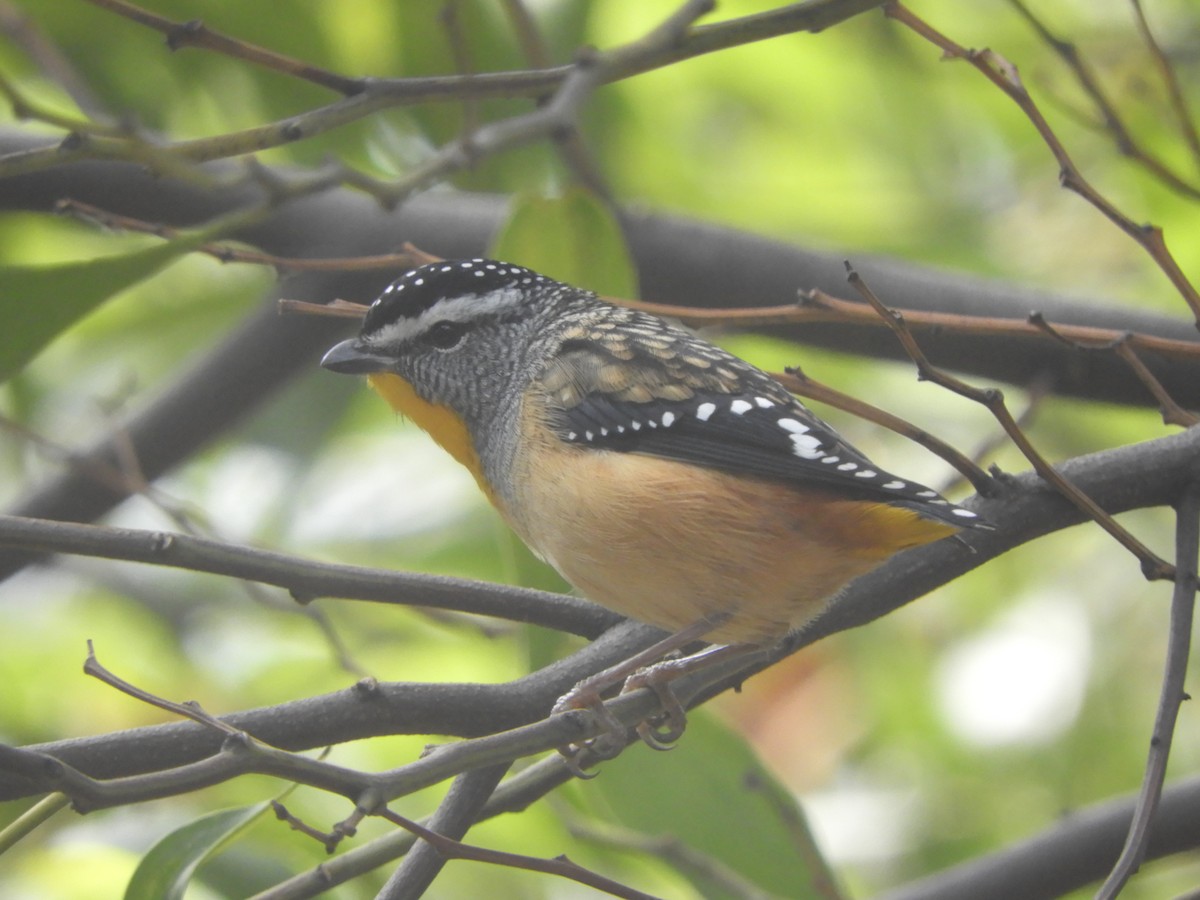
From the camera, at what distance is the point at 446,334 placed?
13.3ft

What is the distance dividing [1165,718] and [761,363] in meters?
3.28

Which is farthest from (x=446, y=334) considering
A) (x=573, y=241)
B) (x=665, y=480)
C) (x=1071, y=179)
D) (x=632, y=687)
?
(x=1071, y=179)

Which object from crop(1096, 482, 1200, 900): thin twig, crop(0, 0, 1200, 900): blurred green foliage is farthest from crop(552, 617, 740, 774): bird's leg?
crop(0, 0, 1200, 900): blurred green foliage

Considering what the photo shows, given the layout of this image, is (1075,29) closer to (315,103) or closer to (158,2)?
(315,103)

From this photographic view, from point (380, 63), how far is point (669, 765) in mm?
3233

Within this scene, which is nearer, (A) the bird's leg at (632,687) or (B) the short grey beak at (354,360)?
(A) the bird's leg at (632,687)

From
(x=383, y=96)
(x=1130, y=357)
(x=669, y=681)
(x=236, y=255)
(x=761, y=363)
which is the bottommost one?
(x=669, y=681)

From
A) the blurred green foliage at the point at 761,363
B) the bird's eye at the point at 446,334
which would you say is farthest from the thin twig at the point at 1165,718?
the blurred green foliage at the point at 761,363

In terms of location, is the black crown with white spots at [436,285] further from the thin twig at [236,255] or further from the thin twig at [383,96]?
the thin twig at [383,96]

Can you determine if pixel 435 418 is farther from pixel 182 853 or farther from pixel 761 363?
pixel 761 363

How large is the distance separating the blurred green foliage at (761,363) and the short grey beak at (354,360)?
1089 mm

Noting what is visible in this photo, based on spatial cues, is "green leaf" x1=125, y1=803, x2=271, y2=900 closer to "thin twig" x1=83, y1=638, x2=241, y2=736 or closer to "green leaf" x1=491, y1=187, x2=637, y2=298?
"thin twig" x1=83, y1=638, x2=241, y2=736

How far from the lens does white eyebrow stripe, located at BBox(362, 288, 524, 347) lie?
391cm

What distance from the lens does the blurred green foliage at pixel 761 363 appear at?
5.21 metres
